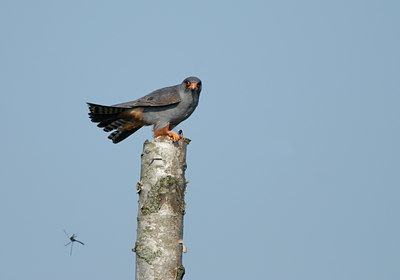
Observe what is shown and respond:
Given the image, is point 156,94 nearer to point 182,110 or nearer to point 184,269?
point 182,110

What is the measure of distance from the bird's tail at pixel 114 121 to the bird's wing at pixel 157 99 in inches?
7.5

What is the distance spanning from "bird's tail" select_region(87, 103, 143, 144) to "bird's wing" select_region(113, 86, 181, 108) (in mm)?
190

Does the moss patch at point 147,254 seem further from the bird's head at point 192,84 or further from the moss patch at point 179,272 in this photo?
the bird's head at point 192,84

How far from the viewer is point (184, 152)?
5406mm

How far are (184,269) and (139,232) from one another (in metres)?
0.63

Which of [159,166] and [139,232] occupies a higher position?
[159,166]

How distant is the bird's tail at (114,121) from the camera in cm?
738

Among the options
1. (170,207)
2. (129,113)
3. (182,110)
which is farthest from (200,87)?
(170,207)

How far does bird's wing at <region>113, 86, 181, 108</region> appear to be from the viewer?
285 inches

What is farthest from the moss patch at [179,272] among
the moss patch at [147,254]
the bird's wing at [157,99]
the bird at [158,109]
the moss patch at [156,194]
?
the bird's wing at [157,99]

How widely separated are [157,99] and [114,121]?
3.11 ft

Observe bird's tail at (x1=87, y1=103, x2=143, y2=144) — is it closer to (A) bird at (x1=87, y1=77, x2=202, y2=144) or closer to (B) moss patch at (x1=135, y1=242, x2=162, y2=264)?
(A) bird at (x1=87, y1=77, x2=202, y2=144)

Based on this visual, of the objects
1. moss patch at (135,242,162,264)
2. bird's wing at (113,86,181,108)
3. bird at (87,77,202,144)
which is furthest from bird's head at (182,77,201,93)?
moss patch at (135,242,162,264)

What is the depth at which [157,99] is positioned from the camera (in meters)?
7.29
